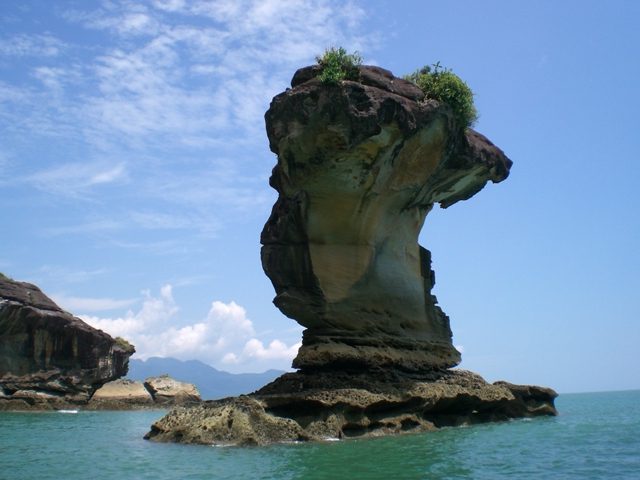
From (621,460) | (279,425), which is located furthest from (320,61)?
(621,460)

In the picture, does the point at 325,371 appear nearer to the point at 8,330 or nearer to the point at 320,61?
the point at 320,61

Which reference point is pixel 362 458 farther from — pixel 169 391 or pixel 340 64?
pixel 169 391

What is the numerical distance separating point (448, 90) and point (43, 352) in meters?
33.2

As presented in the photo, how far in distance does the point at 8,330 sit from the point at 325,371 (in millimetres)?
29288

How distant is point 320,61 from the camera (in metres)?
21.1

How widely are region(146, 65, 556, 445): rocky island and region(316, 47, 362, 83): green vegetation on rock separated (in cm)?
11

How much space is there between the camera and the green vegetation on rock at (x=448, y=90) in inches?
899

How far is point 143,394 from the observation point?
55969mm

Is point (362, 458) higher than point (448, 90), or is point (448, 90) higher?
point (448, 90)

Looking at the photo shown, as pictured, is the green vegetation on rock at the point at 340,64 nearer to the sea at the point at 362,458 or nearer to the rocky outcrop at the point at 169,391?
the sea at the point at 362,458

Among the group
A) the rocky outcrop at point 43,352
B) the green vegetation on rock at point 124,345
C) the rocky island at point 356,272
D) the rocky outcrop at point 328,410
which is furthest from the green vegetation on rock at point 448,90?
the green vegetation on rock at point 124,345

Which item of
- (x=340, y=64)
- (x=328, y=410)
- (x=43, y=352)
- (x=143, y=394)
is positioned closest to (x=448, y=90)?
(x=340, y=64)

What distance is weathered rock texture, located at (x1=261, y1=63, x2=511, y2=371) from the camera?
20.5 m

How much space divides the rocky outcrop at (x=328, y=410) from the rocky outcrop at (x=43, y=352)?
2658cm
